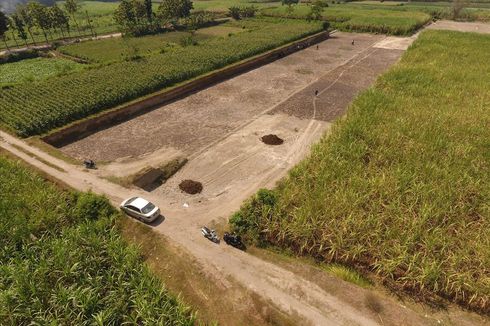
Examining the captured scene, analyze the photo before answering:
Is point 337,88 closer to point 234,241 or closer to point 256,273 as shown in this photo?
point 234,241

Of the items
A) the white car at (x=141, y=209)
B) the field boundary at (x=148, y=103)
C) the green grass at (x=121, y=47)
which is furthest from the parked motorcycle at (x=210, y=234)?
the green grass at (x=121, y=47)

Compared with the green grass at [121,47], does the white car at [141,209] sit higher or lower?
lower

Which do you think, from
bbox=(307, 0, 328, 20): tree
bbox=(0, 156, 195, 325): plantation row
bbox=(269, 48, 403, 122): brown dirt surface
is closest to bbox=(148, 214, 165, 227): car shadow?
bbox=(0, 156, 195, 325): plantation row

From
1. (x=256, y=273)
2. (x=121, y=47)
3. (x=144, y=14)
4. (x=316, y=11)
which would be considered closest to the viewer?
(x=256, y=273)

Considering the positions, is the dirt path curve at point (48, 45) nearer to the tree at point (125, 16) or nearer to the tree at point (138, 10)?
the tree at point (125, 16)

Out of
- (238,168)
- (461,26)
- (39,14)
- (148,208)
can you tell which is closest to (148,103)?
(238,168)

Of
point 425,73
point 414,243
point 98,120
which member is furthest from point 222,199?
point 425,73
